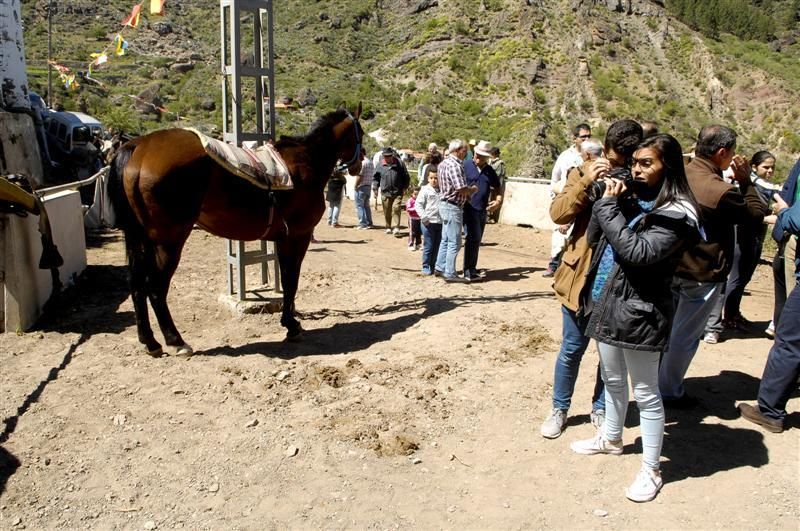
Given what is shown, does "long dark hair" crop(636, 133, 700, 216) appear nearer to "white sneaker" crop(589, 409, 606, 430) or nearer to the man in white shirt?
"white sneaker" crop(589, 409, 606, 430)

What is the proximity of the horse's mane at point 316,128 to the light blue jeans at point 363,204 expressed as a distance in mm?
7330

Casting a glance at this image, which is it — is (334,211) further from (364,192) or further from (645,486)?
(645,486)

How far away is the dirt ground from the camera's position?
3477 millimetres

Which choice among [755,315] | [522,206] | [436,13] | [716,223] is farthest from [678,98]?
[716,223]

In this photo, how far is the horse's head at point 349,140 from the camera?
6.66 m

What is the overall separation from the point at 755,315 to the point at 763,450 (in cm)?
403

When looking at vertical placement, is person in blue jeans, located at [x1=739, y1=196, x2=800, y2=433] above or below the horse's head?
below

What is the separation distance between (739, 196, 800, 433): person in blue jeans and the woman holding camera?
4.95ft

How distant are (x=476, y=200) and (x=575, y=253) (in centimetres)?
514

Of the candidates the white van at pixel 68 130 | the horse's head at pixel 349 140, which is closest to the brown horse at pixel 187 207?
the horse's head at pixel 349 140

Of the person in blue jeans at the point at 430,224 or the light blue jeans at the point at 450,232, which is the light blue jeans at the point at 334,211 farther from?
the light blue jeans at the point at 450,232

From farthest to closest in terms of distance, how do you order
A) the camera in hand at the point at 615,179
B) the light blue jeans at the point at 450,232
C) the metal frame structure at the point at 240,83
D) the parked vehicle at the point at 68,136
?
1. the parked vehicle at the point at 68,136
2. the light blue jeans at the point at 450,232
3. the metal frame structure at the point at 240,83
4. the camera in hand at the point at 615,179

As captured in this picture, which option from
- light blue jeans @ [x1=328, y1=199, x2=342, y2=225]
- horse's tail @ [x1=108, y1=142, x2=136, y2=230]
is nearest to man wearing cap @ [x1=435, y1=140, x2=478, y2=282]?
horse's tail @ [x1=108, y1=142, x2=136, y2=230]

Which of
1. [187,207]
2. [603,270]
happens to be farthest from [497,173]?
[603,270]
